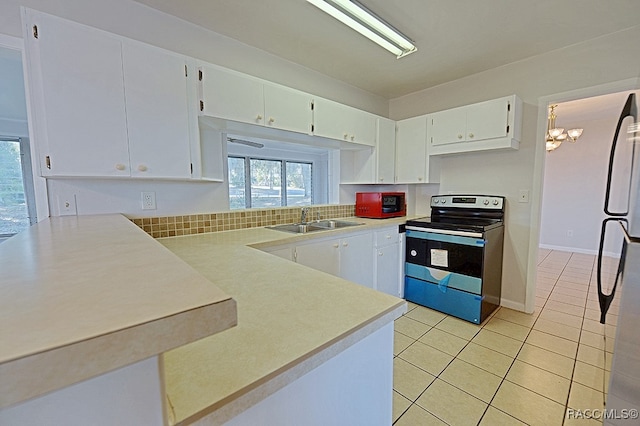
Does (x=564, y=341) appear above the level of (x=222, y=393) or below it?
below

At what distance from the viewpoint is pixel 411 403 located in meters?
1.58

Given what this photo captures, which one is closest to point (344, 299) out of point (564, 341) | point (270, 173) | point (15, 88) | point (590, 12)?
point (564, 341)

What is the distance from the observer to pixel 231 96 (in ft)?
6.12

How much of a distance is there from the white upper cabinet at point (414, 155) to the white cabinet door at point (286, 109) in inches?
54.5

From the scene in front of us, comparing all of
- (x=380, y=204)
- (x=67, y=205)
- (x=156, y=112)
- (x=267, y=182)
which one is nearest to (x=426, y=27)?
(x=380, y=204)

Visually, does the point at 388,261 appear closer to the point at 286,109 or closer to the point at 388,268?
the point at 388,268

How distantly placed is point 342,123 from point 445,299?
6.59 ft

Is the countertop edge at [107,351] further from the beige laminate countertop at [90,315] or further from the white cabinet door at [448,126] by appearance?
the white cabinet door at [448,126]

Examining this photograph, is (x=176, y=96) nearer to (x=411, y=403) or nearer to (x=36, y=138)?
(x=36, y=138)

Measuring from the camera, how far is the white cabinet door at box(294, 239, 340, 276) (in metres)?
2.09

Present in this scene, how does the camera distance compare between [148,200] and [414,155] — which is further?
[414,155]

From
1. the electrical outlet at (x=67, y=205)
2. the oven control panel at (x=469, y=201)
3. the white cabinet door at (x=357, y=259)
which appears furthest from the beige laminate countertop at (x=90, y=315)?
the oven control panel at (x=469, y=201)

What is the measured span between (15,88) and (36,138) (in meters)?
2.28

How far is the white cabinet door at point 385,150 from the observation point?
3.05 meters
